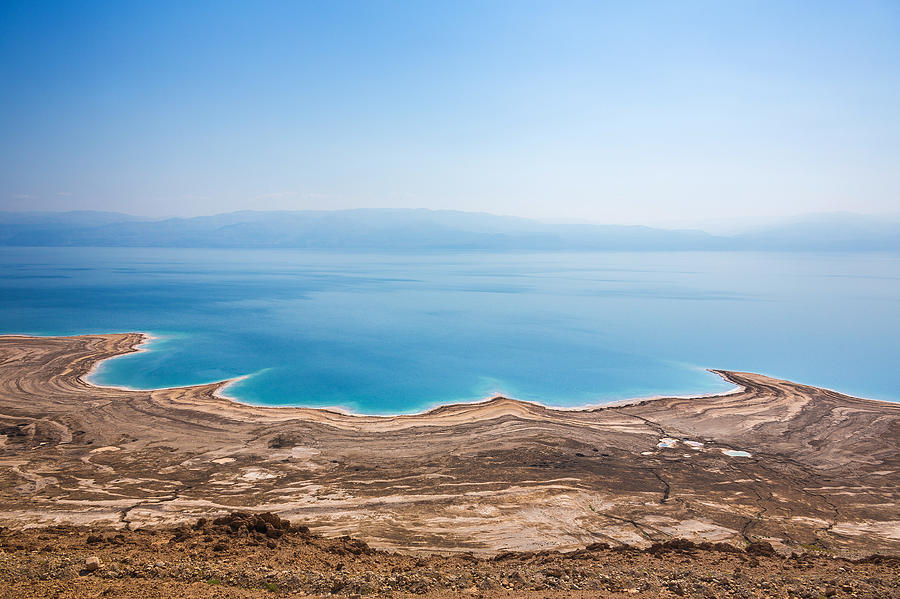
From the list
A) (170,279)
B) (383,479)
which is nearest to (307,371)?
(383,479)

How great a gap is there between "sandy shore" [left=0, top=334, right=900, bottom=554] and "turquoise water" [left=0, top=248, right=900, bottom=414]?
3.31m

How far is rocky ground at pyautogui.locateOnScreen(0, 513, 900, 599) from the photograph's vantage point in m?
7.04

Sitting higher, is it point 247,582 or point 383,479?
point 247,582

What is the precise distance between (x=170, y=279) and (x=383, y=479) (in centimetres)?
8375

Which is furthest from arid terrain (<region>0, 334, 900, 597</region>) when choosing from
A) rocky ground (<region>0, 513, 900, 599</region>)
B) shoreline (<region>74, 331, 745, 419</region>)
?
shoreline (<region>74, 331, 745, 419</region>)

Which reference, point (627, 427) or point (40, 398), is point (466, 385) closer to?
point (627, 427)

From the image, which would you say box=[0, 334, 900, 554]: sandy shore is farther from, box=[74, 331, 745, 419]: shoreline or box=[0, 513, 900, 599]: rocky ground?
box=[0, 513, 900, 599]: rocky ground

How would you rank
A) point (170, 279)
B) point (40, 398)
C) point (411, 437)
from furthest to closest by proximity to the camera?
point (170, 279) → point (40, 398) → point (411, 437)

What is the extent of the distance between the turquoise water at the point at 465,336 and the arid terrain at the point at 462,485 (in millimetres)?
3854

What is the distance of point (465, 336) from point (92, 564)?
33.4 m

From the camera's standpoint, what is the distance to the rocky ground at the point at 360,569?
704cm

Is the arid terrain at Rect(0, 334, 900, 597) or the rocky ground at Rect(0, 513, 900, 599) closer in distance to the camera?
the rocky ground at Rect(0, 513, 900, 599)

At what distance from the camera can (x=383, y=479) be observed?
13.8 meters

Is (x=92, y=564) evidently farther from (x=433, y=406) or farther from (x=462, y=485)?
(x=433, y=406)
